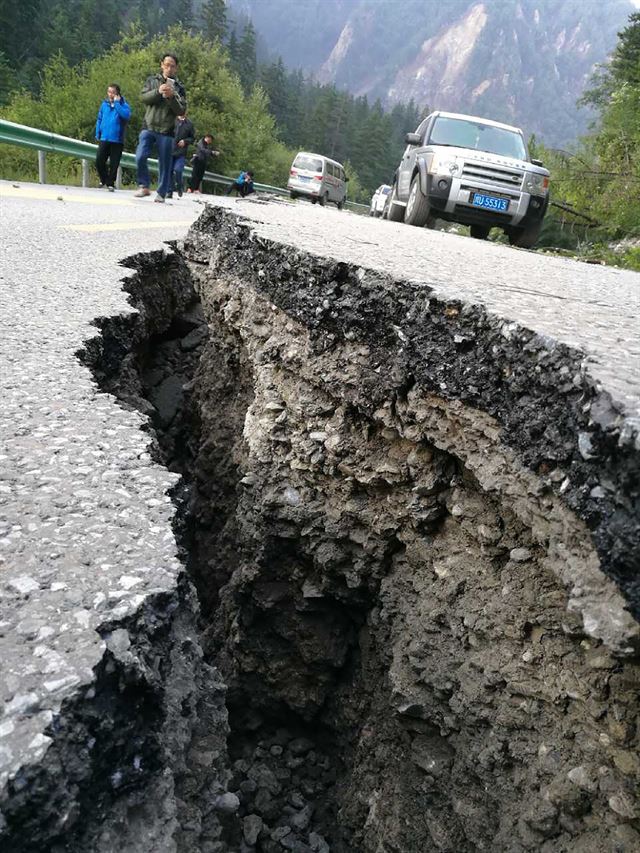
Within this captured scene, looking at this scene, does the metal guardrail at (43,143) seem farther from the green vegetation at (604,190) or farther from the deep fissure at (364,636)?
the green vegetation at (604,190)

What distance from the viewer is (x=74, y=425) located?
6.35 ft

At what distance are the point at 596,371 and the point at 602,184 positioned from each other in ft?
36.7

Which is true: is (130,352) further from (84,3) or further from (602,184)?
(84,3)

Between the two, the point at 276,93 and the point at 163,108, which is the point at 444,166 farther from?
the point at 276,93

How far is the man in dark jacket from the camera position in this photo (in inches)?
342

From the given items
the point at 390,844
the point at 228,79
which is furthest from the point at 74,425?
the point at 228,79

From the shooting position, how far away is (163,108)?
358 inches

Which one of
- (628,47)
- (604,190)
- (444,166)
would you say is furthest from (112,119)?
(628,47)

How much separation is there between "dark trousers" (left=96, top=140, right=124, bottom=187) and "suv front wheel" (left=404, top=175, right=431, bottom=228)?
5279 millimetres

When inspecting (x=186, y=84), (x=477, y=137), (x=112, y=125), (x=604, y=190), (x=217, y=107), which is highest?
(x=186, y=84)

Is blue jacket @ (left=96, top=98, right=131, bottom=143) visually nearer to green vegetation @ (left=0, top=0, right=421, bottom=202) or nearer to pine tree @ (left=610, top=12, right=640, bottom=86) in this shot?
green vegetation @ (left=0, top=0, right=421, bottom=202)

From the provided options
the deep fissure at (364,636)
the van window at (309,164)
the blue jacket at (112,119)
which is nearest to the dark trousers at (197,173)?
the blue jacket at (112,119)

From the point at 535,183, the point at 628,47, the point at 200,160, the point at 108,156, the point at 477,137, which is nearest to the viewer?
the point at 535,183

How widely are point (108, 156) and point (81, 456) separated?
36.7ft
